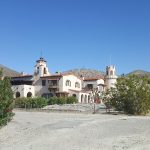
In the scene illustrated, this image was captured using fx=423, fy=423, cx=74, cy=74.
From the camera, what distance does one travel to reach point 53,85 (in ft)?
288

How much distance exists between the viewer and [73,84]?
300ft

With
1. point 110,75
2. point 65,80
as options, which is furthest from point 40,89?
point 110,75

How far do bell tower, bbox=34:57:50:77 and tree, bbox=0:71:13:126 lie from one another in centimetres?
6507

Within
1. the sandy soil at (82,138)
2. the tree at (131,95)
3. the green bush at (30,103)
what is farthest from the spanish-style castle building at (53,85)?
the sandy soil at (82,138)

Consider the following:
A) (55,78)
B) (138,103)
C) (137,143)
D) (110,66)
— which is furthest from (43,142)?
(110,66)

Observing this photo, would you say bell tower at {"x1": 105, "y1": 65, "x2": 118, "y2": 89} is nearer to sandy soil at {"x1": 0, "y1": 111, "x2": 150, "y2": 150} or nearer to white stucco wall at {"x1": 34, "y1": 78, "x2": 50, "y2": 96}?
white stucco wall at {"x1": 34, "y1": 78, "x2": 50, "y2": 96}

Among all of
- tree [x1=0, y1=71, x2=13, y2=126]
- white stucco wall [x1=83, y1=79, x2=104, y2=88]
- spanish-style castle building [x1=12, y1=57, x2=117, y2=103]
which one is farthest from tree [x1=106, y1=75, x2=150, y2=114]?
white stucco wall [x1=83, y1=79, x2=104, y2=88]

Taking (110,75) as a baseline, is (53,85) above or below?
below

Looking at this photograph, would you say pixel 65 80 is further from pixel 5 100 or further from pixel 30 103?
pixel 5 100

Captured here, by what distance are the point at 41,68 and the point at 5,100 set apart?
221 feet

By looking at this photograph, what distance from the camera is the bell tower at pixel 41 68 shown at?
9225cm

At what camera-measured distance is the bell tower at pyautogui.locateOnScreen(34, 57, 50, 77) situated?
92250 millimetres

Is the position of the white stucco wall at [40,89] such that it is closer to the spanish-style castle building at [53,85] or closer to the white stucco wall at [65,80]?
the spanish-style castle building at [53,85]

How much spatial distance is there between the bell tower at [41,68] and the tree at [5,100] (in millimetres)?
65068
